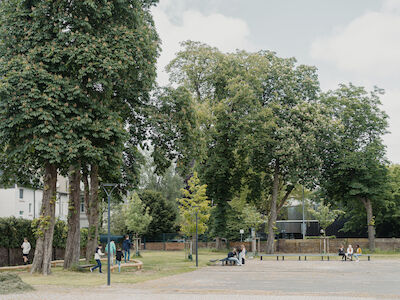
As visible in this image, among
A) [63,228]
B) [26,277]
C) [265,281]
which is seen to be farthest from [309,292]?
[63,228]

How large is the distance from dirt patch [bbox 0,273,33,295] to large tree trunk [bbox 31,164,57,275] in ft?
18.5

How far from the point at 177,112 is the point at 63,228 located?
13.0 metres

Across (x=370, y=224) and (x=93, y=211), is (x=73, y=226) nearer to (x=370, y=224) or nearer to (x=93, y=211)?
(x=93, y=211)

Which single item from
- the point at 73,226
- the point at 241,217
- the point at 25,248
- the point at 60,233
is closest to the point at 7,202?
the point at 60,233

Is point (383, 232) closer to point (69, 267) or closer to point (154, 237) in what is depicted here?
point (154, 237)

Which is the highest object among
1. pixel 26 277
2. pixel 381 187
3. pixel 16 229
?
pixel 381 187

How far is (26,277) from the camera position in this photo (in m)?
22.7

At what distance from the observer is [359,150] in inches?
1916

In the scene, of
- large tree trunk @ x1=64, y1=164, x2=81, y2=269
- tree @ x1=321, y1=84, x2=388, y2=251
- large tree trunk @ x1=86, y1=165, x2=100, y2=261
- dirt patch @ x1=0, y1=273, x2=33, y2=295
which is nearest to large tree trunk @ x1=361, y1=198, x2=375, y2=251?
tree @ x1=321, y1=84, x2=388, y2=251

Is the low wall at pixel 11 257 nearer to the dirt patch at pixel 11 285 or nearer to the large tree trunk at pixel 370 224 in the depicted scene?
the dirt patch at pixel 11 285

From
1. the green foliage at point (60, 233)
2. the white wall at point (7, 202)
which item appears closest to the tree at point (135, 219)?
the white wall at point (7, 202)

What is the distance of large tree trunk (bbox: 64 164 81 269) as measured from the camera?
26.7 meters

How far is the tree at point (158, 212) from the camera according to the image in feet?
217

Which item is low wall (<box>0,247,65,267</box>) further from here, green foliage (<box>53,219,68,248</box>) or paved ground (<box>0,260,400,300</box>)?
paved ground (<box>0,260,400,300</box>)
